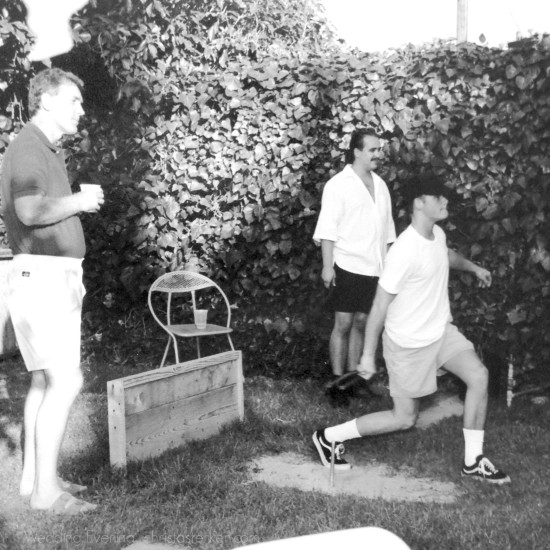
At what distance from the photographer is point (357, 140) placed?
595 cm

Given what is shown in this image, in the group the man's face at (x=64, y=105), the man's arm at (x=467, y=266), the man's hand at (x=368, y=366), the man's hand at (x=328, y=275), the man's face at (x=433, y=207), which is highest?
the man's face at (x=64, y=105)

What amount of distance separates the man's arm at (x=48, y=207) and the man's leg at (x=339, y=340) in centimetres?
267

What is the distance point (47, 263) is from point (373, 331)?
166 centimetres

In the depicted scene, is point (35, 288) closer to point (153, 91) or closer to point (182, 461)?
point (182, 461)

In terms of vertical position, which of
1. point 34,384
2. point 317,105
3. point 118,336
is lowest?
point 118,336

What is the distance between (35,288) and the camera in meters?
4.00

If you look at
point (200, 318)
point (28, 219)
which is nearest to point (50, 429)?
point (28, 219)

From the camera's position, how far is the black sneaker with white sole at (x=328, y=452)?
4.80 meters

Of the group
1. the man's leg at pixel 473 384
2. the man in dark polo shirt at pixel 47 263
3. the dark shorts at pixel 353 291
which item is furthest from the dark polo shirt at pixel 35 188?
the dark shorts at pixel 353 291

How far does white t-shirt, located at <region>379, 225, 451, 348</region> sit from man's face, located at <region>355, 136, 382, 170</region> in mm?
1509

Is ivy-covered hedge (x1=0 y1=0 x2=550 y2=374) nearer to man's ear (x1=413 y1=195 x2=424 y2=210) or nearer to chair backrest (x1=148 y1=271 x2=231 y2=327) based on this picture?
chair backrest (x1=148 y1=271 x2=231 y2=327)

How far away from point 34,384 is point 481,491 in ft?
7.55

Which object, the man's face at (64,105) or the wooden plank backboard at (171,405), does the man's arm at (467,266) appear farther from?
the man's face at (64,105)

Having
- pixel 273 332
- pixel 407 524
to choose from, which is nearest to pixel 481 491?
pixel 407 524
